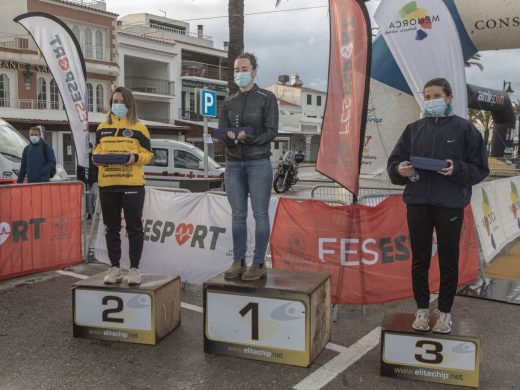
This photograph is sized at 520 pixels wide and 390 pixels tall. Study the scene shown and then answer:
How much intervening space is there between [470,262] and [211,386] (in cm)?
399

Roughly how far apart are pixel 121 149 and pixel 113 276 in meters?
1.15

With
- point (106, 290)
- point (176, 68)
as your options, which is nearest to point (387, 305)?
point (106, 290)

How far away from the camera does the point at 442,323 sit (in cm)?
369

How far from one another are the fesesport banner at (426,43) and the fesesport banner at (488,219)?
4.12ft

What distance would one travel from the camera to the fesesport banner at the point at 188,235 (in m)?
6.11

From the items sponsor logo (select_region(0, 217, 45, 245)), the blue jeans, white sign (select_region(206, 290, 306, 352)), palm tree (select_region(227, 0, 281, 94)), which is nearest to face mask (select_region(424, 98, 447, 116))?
the blue jeans

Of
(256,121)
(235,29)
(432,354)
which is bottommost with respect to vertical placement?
(432,354)

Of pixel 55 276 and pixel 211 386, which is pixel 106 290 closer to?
pixel 211 386

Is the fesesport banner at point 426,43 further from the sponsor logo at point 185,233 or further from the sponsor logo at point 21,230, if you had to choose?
the sponsor logo at point 21,230

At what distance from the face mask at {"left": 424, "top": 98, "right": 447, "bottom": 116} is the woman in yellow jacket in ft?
8.07

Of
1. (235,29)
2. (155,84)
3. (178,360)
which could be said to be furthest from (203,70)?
(178,360)

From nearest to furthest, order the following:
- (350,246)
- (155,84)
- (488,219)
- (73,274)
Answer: (350,246), (73,274), (488,219), (155,84)

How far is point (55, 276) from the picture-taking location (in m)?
6.58

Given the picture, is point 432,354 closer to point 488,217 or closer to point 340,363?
point 340,363
